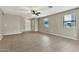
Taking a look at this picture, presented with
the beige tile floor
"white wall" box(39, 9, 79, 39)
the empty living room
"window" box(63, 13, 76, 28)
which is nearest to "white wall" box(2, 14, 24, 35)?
the empty living room

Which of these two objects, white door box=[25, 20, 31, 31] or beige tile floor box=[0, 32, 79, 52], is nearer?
beige tile floor box=[0, 32, 79, 52]

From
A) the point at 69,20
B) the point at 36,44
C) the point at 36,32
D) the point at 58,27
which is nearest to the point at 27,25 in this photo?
the point at 36,32

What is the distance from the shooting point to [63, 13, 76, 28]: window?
5.64ft

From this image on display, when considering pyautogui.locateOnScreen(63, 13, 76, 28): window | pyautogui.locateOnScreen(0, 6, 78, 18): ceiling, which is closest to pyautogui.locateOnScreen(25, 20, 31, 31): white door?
pyautogui.locateOnScreen(0, 6, 78, 18): ceiling

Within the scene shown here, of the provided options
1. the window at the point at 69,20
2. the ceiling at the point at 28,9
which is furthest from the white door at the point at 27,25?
the window at the point at 69,20

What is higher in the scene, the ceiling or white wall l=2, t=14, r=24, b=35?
the ceiling

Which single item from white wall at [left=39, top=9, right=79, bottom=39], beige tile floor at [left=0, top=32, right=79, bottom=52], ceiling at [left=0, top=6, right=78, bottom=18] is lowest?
beige tile floor at [left=0, top=32, right=79, bottom=52]

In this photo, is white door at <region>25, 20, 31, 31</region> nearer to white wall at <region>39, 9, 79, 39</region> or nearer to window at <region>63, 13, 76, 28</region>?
white wall at <region>39, 9, 79, 39</region>

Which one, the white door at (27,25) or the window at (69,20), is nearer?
the window at (69,20)

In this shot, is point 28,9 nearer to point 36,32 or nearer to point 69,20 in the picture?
point 36,32

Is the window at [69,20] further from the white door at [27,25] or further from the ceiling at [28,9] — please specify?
the white door at [27,25]

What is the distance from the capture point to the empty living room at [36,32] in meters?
1.73

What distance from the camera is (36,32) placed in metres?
1.93

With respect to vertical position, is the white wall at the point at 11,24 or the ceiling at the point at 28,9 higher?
the ceiling at the point at 28,9
